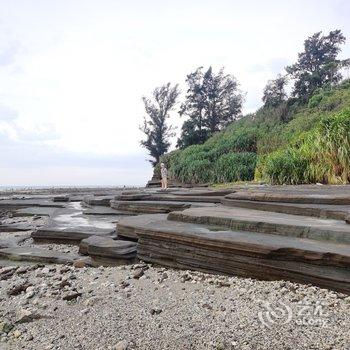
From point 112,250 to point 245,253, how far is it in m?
1.55

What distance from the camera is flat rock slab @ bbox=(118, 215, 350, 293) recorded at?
2795mm

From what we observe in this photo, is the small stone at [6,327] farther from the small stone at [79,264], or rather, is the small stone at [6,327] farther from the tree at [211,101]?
the tree at [211,101]

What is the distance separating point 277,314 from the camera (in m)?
2.55

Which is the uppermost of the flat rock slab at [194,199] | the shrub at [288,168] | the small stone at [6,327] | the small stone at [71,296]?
the shrub at [288,168]

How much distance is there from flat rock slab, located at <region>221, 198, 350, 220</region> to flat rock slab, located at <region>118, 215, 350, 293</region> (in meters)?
1.01

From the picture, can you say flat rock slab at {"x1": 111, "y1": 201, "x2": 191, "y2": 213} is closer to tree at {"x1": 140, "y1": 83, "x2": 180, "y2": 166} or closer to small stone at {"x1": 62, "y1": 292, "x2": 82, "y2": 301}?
small stone at {"x1": 62, "y1": 292, "x2": 82, "y2": 301}

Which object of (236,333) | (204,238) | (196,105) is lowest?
(236,333)

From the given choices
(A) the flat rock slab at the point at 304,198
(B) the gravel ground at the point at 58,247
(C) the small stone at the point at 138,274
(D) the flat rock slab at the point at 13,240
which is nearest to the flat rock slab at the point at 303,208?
(A) the flat rock slab at the point at 304,198

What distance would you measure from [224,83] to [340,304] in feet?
120

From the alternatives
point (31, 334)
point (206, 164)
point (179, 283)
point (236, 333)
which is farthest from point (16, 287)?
point (206, 164)

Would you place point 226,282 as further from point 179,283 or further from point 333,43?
point 333,43

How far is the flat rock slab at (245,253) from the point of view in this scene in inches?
110

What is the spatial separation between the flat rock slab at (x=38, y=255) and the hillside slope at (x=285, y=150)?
7.39m

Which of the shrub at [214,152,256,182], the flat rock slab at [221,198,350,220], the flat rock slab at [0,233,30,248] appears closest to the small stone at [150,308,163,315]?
the flat rock slab at [221,198,350,220]
